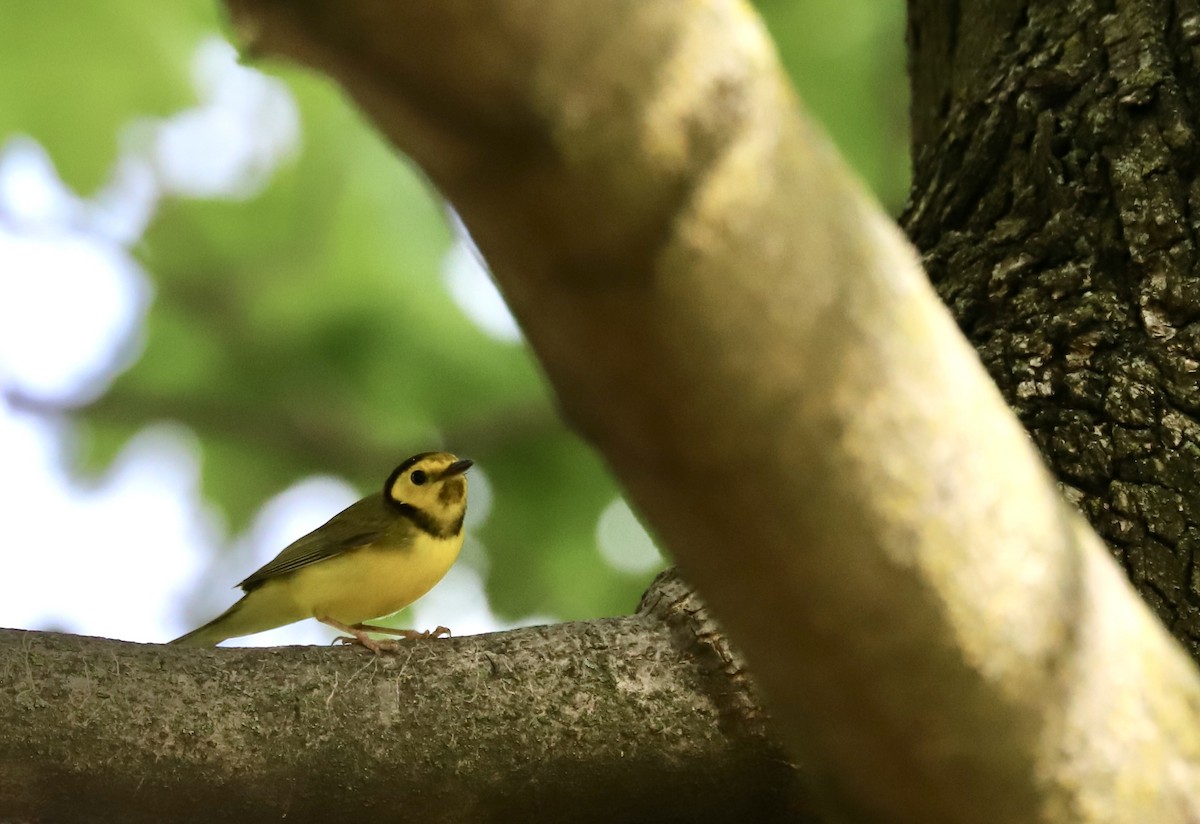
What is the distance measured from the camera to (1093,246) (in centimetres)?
222

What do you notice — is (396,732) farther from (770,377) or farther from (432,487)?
(432,487)

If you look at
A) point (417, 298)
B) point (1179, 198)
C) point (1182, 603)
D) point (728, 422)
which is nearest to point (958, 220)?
point (1179, 198)

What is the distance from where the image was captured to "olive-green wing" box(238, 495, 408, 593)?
2980mm

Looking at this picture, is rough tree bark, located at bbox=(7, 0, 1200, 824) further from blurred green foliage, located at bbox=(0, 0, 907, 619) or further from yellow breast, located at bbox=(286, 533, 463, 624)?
blurred green foliage, located at bbox=(0, 0, 907, 619)

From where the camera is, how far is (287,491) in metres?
3.80

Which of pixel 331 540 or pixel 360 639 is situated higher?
pixel 331 540

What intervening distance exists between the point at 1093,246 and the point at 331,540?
6.04 feet

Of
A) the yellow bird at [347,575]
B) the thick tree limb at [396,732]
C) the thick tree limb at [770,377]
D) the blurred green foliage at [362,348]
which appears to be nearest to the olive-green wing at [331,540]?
the yellow bird at [347,575]

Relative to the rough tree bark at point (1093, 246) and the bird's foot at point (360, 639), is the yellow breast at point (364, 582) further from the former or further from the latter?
the rough tree bark at point (1093, 246)

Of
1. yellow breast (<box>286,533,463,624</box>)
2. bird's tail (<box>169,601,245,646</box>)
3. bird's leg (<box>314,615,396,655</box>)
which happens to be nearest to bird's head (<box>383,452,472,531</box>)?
yellow breast (<box>286,533,463,624</box>)

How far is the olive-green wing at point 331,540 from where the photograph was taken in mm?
2980

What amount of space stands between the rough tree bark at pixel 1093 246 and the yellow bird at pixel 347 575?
54.5 inches

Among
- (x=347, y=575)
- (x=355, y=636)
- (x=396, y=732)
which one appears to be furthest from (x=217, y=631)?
(x=396, y=732)

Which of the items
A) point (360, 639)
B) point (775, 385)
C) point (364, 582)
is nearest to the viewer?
point (775, 385)
